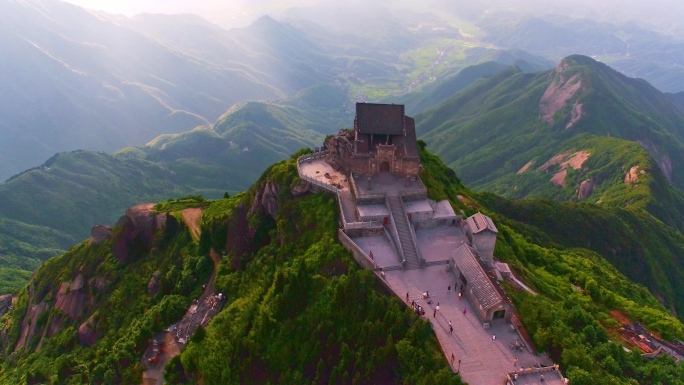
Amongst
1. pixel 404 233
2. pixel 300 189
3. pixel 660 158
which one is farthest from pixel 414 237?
pixel 660 158

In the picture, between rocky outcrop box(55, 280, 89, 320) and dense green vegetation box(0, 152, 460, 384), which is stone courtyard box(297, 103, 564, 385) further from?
rocky outcrop box(55, 280, 89, 320)

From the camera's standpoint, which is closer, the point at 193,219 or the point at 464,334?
the point at 464,334

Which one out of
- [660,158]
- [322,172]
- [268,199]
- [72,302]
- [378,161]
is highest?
[660,158]

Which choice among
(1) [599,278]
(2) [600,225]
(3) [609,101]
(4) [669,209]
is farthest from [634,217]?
(3) [609,101]

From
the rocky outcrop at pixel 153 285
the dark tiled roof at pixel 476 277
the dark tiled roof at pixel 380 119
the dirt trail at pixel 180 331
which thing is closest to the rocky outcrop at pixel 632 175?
the dark tiled roof at pixel 380 119

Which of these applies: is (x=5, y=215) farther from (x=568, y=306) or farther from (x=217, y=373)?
(x=568, y=306)

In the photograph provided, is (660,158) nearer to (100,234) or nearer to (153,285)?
(153,285)
